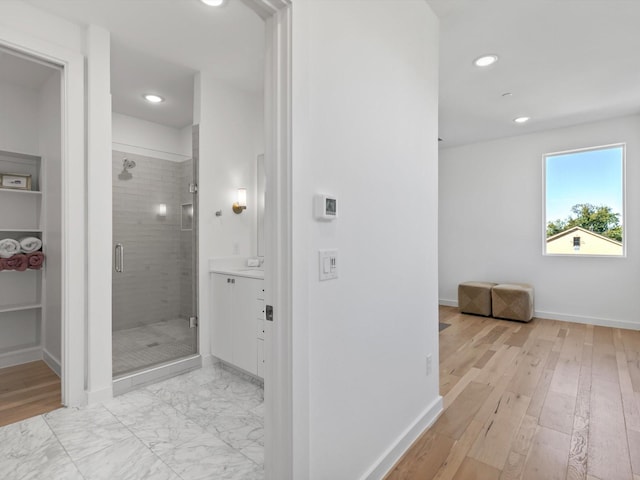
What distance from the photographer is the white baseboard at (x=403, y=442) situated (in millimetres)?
1583

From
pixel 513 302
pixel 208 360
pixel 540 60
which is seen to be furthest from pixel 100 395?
pixel 513 302

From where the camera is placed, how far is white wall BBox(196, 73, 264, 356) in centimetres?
299

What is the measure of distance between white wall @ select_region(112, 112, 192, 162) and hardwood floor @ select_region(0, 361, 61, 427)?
227cm

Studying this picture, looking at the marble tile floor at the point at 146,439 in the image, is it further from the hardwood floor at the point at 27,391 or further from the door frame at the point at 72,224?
the door frame at the point at 72,224

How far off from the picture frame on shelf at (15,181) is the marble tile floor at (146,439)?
209cm

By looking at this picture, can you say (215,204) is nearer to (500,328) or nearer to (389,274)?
(389,274)

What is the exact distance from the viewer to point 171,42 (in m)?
2.54

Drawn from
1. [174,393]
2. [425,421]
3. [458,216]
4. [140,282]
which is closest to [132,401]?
[174,393]

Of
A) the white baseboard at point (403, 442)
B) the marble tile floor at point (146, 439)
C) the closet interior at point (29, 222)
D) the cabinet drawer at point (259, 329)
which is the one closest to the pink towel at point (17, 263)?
the closet interior at point (29, 222)

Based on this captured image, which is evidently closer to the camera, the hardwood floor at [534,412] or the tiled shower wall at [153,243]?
the hardwood floor at [534,412]

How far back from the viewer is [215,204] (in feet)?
10.1

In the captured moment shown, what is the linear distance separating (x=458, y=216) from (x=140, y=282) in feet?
15.2

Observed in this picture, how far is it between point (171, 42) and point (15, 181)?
1.97m

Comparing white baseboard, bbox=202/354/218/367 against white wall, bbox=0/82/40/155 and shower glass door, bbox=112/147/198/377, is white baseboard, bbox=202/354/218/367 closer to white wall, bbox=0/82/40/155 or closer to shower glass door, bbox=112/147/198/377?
shower glass door, bbox=112/147/198/377
